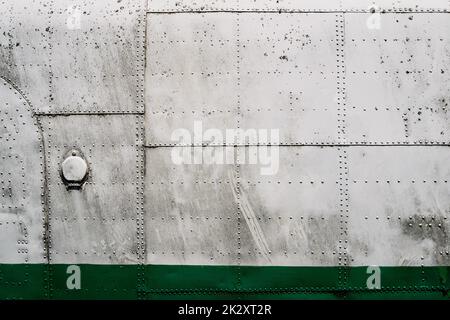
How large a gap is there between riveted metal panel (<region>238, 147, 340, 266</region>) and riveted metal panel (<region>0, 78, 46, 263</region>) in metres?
1.64

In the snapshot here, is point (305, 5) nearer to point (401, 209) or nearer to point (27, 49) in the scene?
point (401, 209)

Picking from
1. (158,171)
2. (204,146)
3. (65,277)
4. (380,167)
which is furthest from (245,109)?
(65,277)

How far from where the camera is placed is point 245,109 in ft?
12.8

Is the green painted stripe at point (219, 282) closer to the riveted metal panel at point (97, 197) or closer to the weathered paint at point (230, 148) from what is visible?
the weathered paint at point (230, 148)

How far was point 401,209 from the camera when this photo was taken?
12.6ft

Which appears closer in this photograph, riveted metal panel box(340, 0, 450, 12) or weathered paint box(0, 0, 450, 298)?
weathered paint box(0, 0, 450, 298)

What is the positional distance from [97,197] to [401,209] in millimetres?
2409

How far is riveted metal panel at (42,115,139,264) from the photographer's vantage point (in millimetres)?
3896

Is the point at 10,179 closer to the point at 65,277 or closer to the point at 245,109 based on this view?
the point at 65,277

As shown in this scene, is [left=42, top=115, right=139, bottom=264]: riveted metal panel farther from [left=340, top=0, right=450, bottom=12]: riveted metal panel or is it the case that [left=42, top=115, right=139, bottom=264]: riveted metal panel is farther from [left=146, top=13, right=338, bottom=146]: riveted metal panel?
[left=340, top=0, right=450, bottom=12]: riveted metal panel

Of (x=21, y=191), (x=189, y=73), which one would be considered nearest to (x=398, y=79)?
(x=189, y=73)

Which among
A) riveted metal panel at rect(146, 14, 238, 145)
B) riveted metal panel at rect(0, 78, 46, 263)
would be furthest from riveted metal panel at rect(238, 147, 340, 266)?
riveted metal panel at rect(0, 78, 46, 263)

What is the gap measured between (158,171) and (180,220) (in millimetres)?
428

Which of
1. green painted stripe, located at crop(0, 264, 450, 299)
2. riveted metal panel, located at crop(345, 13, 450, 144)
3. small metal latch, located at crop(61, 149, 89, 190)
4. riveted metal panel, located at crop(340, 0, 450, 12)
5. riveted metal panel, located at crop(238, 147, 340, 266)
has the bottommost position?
green painted stripe, located at crop(0, 264, 450, 299)
